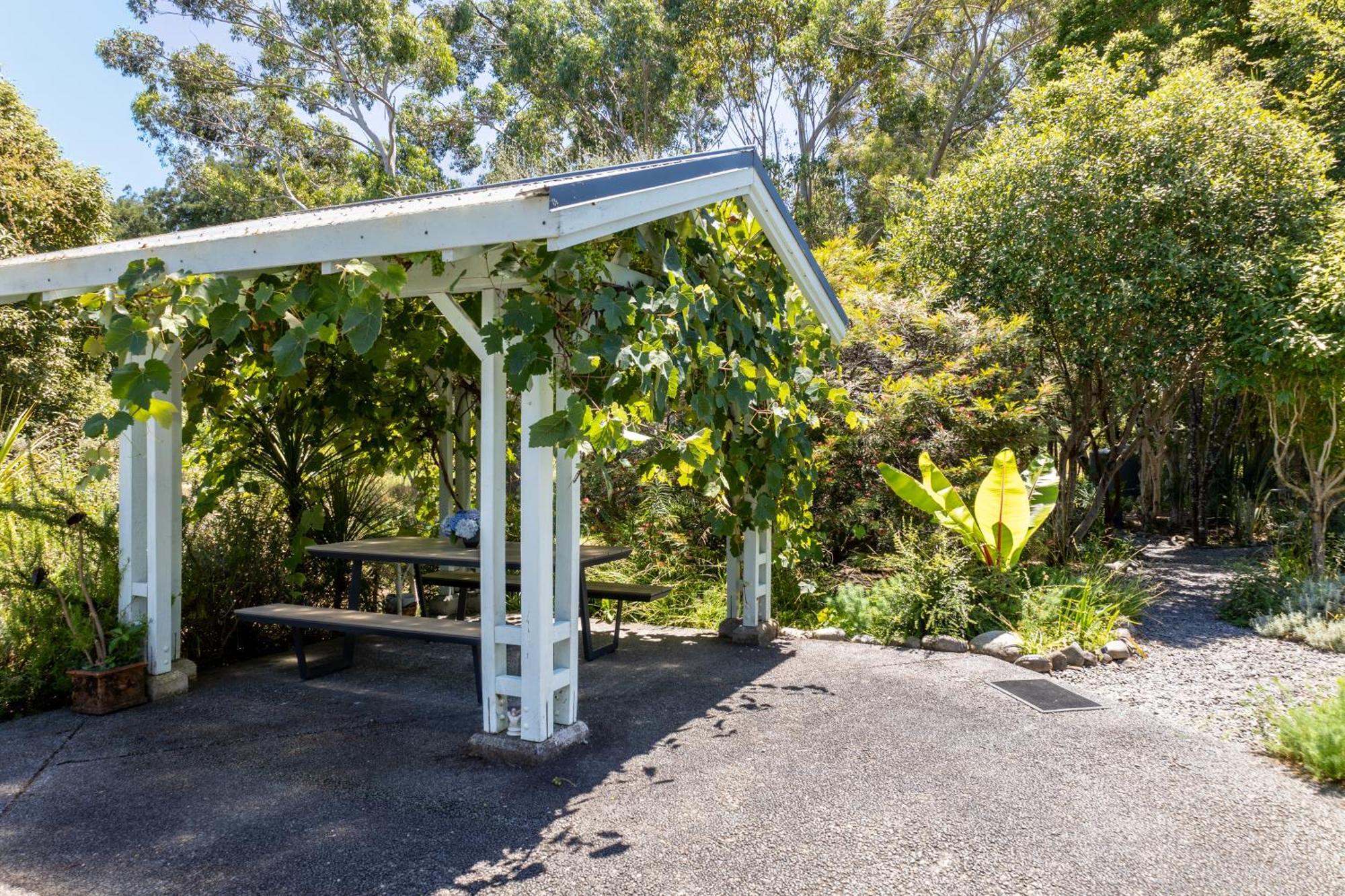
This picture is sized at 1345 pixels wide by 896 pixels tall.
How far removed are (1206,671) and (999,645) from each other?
121 centimetres

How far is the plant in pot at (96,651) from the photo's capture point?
4242mm

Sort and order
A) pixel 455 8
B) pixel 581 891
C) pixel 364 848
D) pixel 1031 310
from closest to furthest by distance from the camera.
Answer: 1. pixel 581 891
2. pixel 364 848
3. pixel 1031 310
4. pixel 455 8

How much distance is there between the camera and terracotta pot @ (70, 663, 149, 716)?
4242 mm

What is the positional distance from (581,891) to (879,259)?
927 cm

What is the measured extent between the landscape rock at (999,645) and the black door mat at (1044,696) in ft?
1.25

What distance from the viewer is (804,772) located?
353 centimetres

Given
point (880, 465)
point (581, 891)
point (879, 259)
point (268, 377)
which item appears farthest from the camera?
point (879, 259)

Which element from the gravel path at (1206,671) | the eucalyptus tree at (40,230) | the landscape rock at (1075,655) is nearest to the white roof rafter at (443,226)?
the landscape rock at (1075,655)

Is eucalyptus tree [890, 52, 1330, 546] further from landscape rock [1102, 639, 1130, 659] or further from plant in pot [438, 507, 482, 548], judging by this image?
plant in pot [438, 507, 482, 548]

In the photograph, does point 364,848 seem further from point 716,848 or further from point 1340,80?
point 1340,80

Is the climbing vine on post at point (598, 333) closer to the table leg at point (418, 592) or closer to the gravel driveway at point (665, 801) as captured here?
the gravel driveway at point (665, 801)

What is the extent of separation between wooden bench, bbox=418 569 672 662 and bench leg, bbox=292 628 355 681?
2.52 ft

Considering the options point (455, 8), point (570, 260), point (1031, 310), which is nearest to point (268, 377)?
point (570, 260)

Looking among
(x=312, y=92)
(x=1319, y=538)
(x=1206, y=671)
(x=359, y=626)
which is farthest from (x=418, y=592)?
(x=312, y=92)
